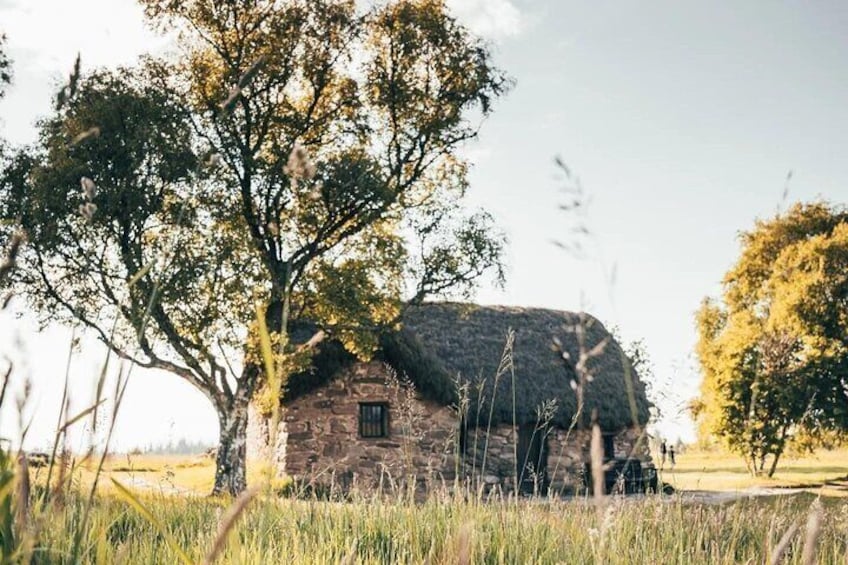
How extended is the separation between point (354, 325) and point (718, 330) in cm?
1972

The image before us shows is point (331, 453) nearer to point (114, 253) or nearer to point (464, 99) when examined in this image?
point (114, 253)

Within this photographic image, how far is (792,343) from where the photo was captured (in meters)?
28.1

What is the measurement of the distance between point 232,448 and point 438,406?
598 cm

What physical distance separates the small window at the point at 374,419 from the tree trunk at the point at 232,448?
3560 millimetres

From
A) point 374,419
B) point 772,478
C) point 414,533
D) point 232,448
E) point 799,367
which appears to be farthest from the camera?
point 772,478

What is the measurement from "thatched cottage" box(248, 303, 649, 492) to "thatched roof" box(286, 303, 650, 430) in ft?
0.13

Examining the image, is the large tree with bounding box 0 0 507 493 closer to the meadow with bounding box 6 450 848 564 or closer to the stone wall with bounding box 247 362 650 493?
the stone wall with bounding box 247 362 650 493

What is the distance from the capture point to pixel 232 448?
19.7m

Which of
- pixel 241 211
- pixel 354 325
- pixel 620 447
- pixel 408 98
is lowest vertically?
pixel 620 447

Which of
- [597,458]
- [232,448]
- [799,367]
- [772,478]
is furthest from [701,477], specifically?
[772,478]

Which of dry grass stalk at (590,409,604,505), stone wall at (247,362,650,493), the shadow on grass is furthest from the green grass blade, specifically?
the shadow on grass

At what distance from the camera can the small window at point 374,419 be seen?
22422 millimetres

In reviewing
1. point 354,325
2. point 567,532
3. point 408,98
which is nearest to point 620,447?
point 354,325

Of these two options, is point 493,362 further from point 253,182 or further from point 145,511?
point 145,511
